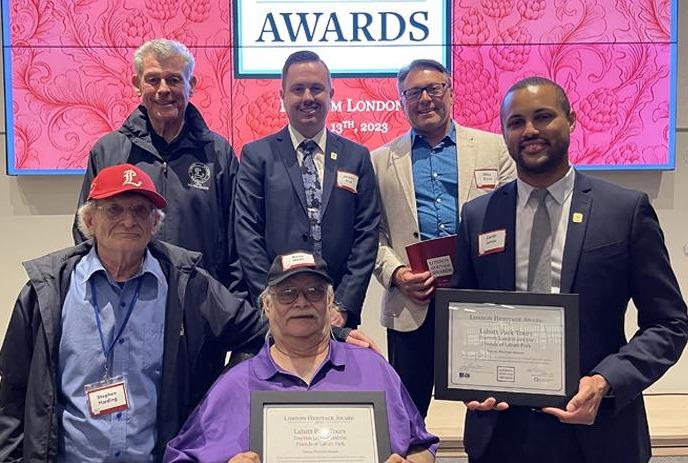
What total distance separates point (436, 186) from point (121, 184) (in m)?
1.21

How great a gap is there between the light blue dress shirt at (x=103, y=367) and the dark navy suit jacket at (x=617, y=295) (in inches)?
39.6

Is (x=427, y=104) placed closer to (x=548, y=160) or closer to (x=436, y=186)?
(x=436, y=186)

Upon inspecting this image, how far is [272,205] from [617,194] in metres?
1.32

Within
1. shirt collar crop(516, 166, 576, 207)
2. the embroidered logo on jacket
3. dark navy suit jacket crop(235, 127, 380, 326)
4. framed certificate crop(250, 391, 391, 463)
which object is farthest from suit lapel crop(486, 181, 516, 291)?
the embroidered logo on jacket

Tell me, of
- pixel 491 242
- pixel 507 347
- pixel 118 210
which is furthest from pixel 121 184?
pixel 507 347

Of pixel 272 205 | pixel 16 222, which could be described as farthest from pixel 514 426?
pixel 16 222

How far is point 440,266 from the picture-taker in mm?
2596

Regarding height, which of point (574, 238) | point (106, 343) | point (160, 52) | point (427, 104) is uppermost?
point (160, 52)

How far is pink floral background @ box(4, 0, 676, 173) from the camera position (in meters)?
4.12

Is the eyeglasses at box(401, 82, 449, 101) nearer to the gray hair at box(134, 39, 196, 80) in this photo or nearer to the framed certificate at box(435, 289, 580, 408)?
the gray hair at box(134, 39, 196, 80)

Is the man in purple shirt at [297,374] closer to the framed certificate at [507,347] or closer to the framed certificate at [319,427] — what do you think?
the framed certificate at [319,427]

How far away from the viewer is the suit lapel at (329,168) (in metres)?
2.73

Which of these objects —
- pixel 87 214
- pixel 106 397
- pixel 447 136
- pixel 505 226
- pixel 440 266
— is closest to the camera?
pixel 505 226

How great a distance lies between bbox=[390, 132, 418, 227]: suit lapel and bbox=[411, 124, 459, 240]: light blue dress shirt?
0.02 meters
